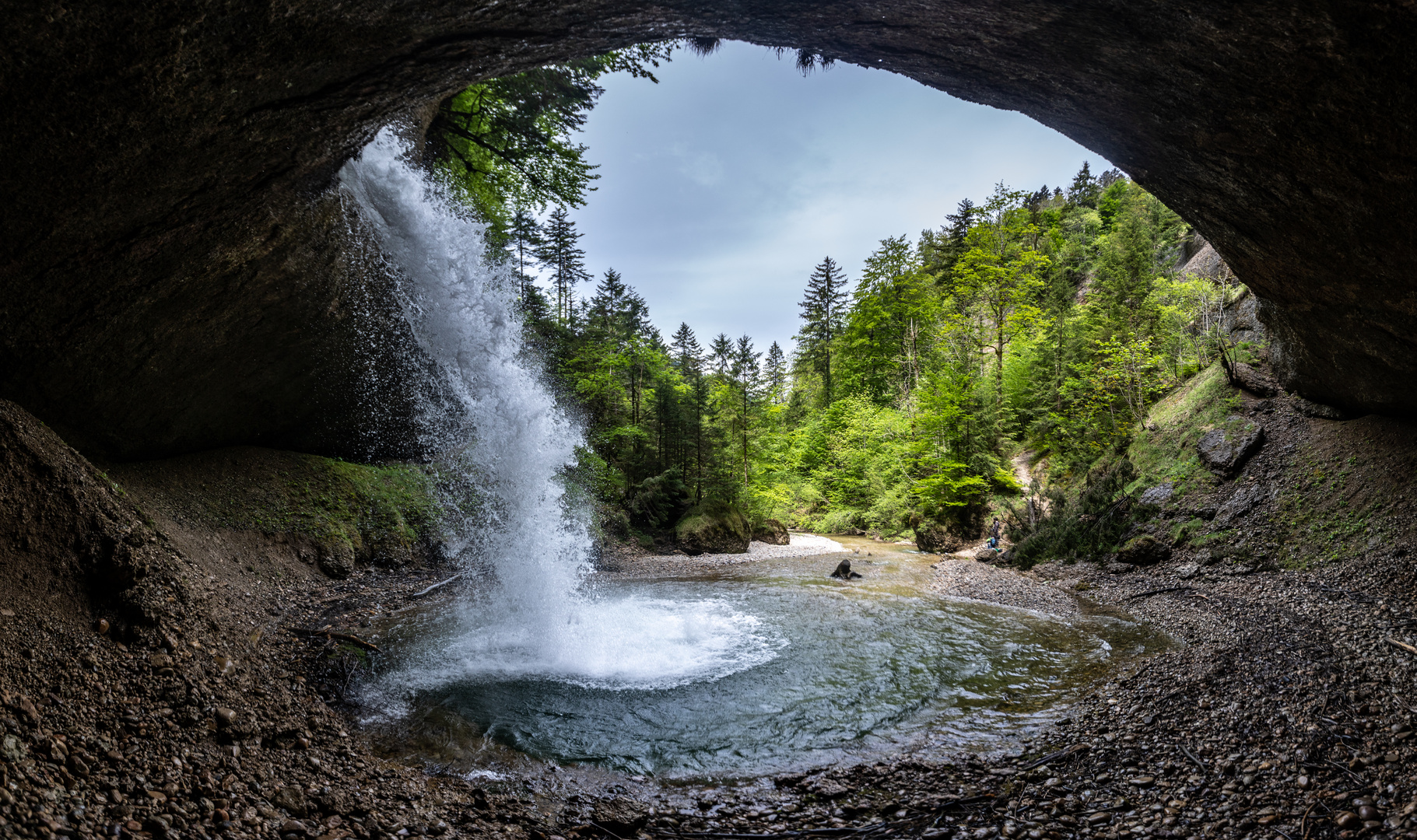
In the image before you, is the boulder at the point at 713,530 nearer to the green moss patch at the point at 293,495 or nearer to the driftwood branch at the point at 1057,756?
the green moss patch at the point at 293,495

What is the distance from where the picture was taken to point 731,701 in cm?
636

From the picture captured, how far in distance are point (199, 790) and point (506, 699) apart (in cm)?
317

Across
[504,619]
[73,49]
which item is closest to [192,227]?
[73,49]

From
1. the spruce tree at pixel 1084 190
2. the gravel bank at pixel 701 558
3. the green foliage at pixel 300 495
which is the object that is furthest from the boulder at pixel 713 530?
the spruce tree at pixel 1084 190

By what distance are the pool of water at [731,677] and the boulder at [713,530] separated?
29.3ft

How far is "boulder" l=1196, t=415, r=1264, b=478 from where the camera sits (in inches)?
437

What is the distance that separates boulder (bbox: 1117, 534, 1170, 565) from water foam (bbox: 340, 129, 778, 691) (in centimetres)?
842

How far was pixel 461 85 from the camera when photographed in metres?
5.10

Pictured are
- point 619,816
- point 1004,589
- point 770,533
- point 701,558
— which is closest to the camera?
point 619,816

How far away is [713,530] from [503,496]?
9.26m

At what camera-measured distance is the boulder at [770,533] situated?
23.8 m

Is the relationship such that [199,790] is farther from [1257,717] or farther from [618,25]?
[1257,717]

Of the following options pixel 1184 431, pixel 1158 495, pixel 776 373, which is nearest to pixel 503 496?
pixel 1158 495

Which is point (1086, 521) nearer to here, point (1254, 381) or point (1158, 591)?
point (1158, 591)
